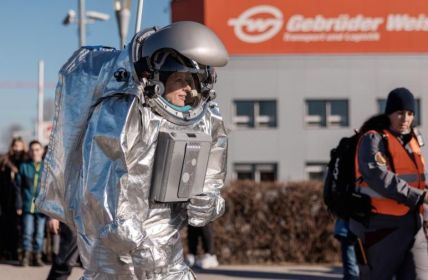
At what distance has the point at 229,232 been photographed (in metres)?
11.3

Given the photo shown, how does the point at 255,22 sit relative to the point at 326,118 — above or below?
above

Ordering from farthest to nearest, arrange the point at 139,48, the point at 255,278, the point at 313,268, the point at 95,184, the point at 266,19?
the point at 266,19 < the point at 313,268 < the point at 255,278 < the point at 139,48 < the point at 95,184

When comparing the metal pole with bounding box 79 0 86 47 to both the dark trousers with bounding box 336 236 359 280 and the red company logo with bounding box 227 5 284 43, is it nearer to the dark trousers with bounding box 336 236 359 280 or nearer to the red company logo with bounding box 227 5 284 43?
the dark trousers with bounding box 336 236 359 280

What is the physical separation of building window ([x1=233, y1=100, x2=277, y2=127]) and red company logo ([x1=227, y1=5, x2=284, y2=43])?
10.7ft

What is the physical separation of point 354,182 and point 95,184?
9.69 ft

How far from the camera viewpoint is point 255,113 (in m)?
39.4

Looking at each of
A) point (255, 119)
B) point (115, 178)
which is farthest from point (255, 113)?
point (115, 178)

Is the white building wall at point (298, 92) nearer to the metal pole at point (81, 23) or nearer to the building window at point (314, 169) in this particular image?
the building window at point (314, 169)

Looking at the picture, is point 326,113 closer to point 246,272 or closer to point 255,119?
point 255,119

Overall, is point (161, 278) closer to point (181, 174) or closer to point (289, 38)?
point (181, 174)

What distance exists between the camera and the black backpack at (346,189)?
5918 mm

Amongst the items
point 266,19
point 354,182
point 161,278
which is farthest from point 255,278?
point 266,19

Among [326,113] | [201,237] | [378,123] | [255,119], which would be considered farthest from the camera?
[255,119]

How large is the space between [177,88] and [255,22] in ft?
110
